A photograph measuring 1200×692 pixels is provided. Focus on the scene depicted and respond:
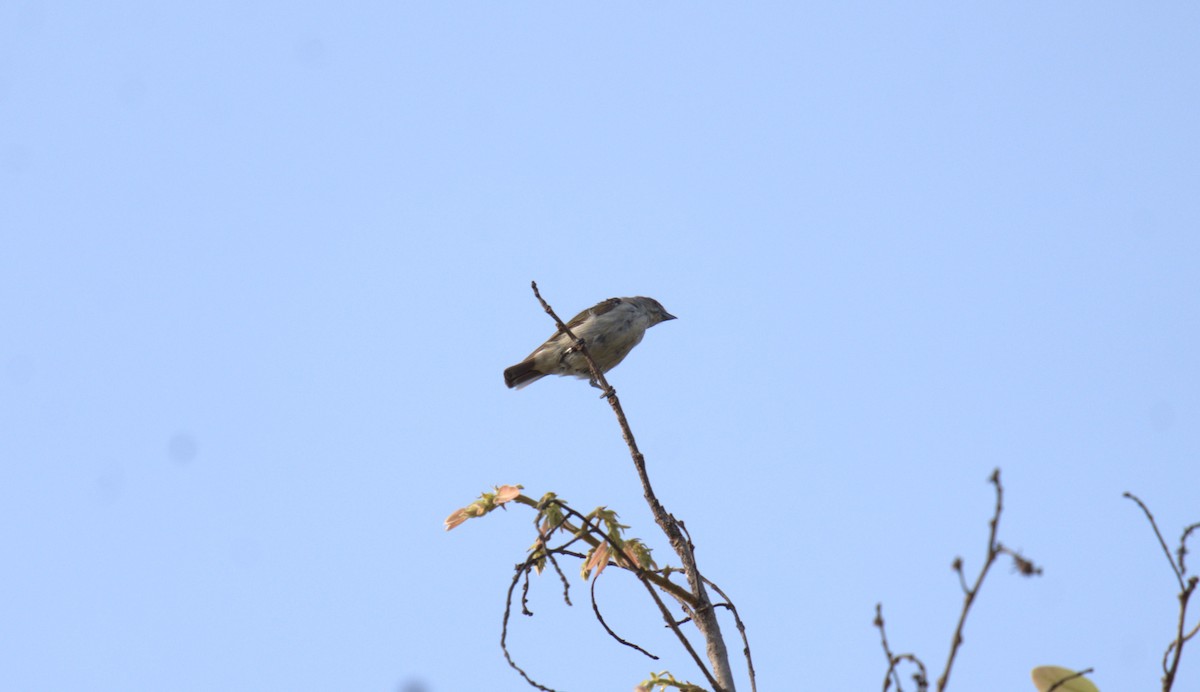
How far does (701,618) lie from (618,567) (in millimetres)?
220

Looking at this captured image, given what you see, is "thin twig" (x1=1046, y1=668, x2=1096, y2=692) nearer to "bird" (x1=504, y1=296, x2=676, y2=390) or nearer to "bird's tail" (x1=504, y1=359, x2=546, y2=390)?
"bird" (x1=504, y1=296, x2=676, y2=390)

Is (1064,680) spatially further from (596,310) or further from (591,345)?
(596,310)

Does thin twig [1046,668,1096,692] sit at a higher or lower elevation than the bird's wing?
lower

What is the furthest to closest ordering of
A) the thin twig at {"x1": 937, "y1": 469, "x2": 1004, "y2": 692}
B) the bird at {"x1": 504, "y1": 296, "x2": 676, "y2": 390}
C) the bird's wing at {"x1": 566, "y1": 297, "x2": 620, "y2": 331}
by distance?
1. the bird's wing at {"x1": 566, "y1": 297, "x2": 620, "y2": 331}
2. the bird at {"x1": 504, "y1": 296, "x2": 676, "y2": 390}
3. the thin twig at {"x1": 937, "y1": 469, "x2": 1004, "y2": 692}

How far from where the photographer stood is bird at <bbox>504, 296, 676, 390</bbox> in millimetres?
9227

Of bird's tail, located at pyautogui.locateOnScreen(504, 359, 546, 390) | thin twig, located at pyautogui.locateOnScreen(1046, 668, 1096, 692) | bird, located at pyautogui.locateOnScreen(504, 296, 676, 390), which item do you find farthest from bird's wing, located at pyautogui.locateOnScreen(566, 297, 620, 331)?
thin twig, located at pyautogui.locateOnScreen(1046, 668, 1096, 692)

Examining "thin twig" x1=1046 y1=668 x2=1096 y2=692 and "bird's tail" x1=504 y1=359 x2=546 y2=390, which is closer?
"thin twig" x1=1046 y1=668 x2=1096 y2=692

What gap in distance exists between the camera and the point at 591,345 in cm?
941

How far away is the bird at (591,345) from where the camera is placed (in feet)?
30.3

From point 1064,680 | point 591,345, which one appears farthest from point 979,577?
point 591,345

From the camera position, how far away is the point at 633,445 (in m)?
3.20

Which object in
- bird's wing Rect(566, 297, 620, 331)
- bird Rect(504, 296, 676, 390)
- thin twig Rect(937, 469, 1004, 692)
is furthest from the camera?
bird's wing Rect(566, 297, 620, 331)

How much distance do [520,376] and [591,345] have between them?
55cm

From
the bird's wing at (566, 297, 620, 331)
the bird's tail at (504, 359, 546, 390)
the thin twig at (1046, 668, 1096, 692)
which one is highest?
the bird's wing at (566, 297, 620, 331)
